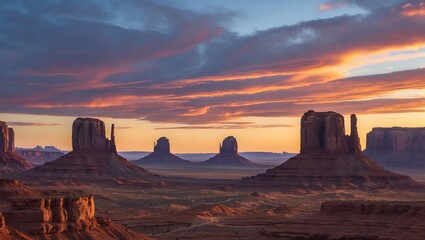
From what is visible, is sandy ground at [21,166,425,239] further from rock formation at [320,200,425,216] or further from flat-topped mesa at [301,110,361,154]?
flat-topped mesa at [301,110,361,154]

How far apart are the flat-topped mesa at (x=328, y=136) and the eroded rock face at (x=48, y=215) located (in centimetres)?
13055

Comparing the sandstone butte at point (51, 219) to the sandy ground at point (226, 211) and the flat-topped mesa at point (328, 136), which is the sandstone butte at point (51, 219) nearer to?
the sandy ground at point (226, 211)

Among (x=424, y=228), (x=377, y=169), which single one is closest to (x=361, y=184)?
(x=377, y=169)

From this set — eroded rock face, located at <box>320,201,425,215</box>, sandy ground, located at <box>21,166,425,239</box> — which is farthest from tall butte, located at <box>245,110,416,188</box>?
eroded rock face, located at <box>320,201,425,215</box>

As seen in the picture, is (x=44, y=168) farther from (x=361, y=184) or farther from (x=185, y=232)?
(x=185, y=232)

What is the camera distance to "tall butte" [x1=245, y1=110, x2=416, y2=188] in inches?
6545

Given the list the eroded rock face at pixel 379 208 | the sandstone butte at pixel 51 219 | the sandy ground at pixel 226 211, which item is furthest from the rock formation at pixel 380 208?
the sandstone butte at pixel 51 219

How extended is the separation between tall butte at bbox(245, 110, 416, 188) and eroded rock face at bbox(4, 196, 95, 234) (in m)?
116

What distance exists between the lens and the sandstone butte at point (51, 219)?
48000 mm

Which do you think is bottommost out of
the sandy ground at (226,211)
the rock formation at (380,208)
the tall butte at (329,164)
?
the sandy ground at (226,211)

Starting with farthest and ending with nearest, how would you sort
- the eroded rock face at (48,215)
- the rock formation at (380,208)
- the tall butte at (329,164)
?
the tall butte at (329,164), the rock formation at (380,208), the eroded rock face at (48,215)

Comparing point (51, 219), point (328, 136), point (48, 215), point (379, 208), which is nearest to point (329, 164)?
point (328, 136)

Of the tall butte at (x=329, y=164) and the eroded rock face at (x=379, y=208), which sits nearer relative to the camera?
the eroded rock face at (x=379, y=208)

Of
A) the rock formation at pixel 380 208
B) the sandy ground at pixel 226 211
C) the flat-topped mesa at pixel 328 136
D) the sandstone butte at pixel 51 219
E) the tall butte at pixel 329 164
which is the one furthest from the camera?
the flat-topped mesa at pixel 328 136
